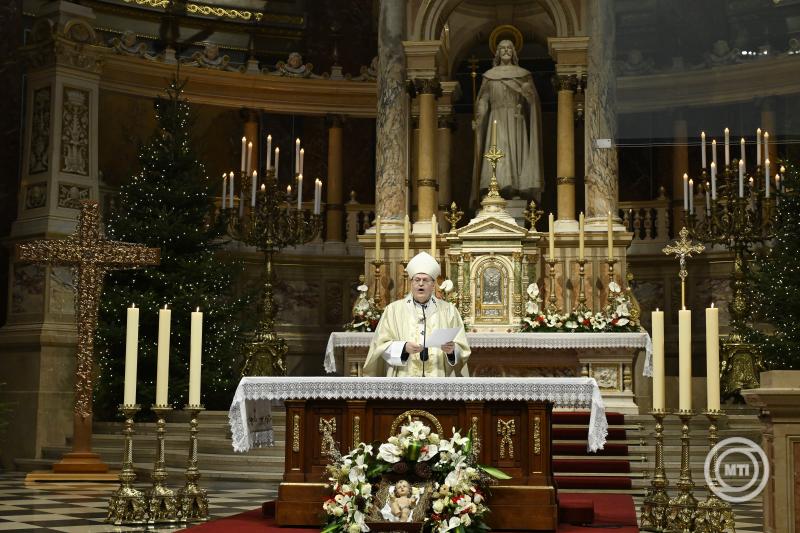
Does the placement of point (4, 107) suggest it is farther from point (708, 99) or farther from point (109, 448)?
point (708, 99)

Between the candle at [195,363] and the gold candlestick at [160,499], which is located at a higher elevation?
the candle at [195,363]

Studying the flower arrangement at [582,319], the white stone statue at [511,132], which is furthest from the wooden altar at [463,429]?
the white stone statue at [511,132]

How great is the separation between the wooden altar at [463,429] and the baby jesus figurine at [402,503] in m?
0.70

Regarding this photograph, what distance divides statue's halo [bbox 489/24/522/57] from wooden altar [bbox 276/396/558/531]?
409 inches

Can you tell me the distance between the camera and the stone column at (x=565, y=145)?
1458cm

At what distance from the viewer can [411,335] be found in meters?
8.01

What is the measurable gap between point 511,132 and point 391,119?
5.18ft

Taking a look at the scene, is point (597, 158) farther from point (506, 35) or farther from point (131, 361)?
point (131, 361)

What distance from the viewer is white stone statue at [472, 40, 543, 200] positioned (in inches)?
581

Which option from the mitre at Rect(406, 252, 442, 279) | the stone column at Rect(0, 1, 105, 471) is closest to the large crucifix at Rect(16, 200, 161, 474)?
the stone column at Rect(0, 1, 105, 471)

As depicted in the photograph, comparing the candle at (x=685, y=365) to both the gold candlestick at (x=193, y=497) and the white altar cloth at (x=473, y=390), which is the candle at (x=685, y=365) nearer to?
the white altar cloth at (x=473, y=390)

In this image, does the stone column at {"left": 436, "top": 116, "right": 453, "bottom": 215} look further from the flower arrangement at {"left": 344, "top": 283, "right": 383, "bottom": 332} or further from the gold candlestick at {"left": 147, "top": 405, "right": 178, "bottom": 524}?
the gold candlestick at {"left": 147, "top": 405, "right": 178, "bottom": 524}

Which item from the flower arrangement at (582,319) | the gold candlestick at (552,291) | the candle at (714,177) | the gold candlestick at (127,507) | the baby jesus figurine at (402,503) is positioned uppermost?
the candle at (714,177)

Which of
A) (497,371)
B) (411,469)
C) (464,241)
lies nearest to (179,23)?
(464,241)
